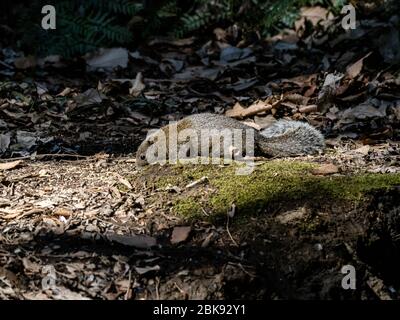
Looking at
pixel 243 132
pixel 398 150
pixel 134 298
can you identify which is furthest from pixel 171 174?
pixel 398 150

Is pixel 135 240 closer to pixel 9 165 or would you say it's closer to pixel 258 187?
pixel 258 187

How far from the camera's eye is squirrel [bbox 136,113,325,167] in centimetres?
414

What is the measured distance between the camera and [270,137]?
431 centimetres

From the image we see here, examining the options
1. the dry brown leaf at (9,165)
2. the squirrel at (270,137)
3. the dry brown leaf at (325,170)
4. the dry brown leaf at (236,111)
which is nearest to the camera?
the dry brown leaf at (325,170)

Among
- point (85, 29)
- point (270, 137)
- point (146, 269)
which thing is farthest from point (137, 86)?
point (146, 269)

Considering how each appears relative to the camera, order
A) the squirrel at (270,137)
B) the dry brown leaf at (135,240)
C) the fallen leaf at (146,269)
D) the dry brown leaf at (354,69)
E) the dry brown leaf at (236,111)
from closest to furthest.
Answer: the fallen leaf at (146,269) < the dry brown leaf at (135,240) < the squirrel at (270,137) < the dry brown leaf at (236,111) < the dry brown leaf at (354,69)

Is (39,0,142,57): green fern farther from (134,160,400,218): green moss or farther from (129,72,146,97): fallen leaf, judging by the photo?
(134,160,400,218): green moss

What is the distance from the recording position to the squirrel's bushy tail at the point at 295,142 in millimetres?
4137

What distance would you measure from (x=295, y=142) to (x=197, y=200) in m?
1.10

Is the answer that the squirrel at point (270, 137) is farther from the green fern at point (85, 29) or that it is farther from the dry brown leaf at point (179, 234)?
the green fern at point (85, 29)

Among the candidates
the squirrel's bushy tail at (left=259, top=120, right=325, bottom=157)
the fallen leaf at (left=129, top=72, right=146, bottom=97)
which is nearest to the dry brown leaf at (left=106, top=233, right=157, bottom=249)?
the squirrel's bushy tail at (left=259, top=120, right=325, bottom=157)

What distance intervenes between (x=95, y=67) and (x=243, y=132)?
115 inches

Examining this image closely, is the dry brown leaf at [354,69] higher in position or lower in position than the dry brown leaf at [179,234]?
higher

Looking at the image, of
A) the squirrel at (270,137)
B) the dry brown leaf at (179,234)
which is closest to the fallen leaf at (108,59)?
the squirrel at (270,137)
